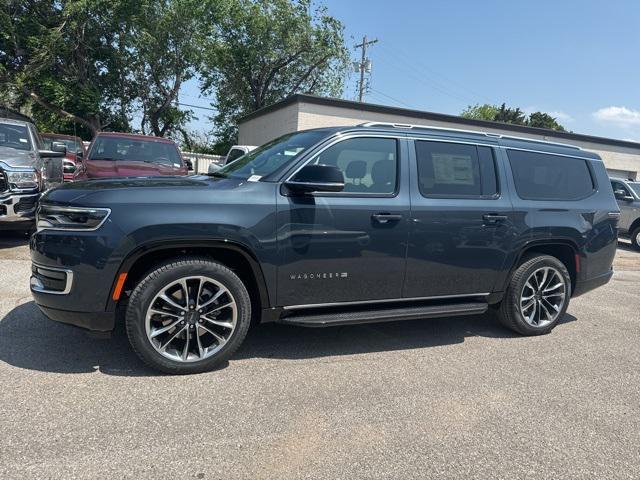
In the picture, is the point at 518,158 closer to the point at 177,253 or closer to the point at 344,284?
the point at 344,284

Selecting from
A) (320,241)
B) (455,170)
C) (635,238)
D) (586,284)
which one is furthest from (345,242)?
(635,238)

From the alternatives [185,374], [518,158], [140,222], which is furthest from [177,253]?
[518,158]

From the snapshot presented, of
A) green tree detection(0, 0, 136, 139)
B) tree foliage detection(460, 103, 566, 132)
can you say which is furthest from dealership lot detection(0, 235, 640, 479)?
tree foliage detection(460, 103, 566, 132)

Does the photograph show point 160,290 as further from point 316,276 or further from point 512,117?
point 512,117

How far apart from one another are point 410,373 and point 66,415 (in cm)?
242

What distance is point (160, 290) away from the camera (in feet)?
10.7

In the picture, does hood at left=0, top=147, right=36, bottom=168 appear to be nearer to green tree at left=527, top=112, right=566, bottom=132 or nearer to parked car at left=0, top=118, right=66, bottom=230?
parked car at left=0, top=118, right=66, bottom=230

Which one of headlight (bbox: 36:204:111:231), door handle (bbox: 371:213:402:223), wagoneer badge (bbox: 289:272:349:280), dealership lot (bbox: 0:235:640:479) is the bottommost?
dealership lot (bbox: 0:235:640:479)

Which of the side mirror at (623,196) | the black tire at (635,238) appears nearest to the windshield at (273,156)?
the black tire at (635,238)

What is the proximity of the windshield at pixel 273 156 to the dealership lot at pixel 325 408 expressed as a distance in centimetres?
151

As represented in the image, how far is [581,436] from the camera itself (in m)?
2.91

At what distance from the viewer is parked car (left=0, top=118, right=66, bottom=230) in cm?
661

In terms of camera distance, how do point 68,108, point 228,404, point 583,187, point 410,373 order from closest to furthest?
point 228,404 < point 410,373 < point 583,187 < point 68,108

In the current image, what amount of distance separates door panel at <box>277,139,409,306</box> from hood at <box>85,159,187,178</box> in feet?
16.9
